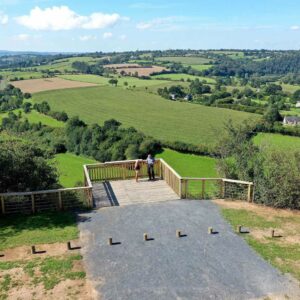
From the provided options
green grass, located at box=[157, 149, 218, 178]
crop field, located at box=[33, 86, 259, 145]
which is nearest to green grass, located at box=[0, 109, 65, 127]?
crop field, located at box=[33, 86, 259, 145]

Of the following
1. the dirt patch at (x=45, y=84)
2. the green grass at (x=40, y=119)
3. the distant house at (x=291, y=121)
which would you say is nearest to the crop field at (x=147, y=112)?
the green grass at (x=40, y=119)

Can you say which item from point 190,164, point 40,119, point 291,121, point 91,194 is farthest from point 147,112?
point 91,194

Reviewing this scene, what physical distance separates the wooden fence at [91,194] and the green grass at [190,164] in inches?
898

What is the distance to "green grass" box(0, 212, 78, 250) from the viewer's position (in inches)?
458

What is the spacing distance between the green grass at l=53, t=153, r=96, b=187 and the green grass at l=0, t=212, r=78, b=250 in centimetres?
2055

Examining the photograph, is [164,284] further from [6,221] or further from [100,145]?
[100,145]

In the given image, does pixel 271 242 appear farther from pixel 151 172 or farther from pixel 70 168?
pixel 70 168

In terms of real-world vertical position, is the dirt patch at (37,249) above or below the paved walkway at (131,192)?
above

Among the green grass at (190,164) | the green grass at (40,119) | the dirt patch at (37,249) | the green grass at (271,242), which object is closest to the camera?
the green grass at (271,242)

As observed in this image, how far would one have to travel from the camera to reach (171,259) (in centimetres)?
1052

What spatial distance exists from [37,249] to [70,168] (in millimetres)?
36331

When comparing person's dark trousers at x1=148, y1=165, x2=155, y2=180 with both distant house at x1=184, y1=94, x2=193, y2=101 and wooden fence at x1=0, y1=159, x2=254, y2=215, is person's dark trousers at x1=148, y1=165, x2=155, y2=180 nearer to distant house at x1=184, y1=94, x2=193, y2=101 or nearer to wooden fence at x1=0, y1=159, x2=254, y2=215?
wooden fence at x1=0, y1=159, x2=254, y2=215

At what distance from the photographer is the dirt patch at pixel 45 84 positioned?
4176 inches

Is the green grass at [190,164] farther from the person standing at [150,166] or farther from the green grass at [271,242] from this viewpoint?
the green grass at [271,242]
